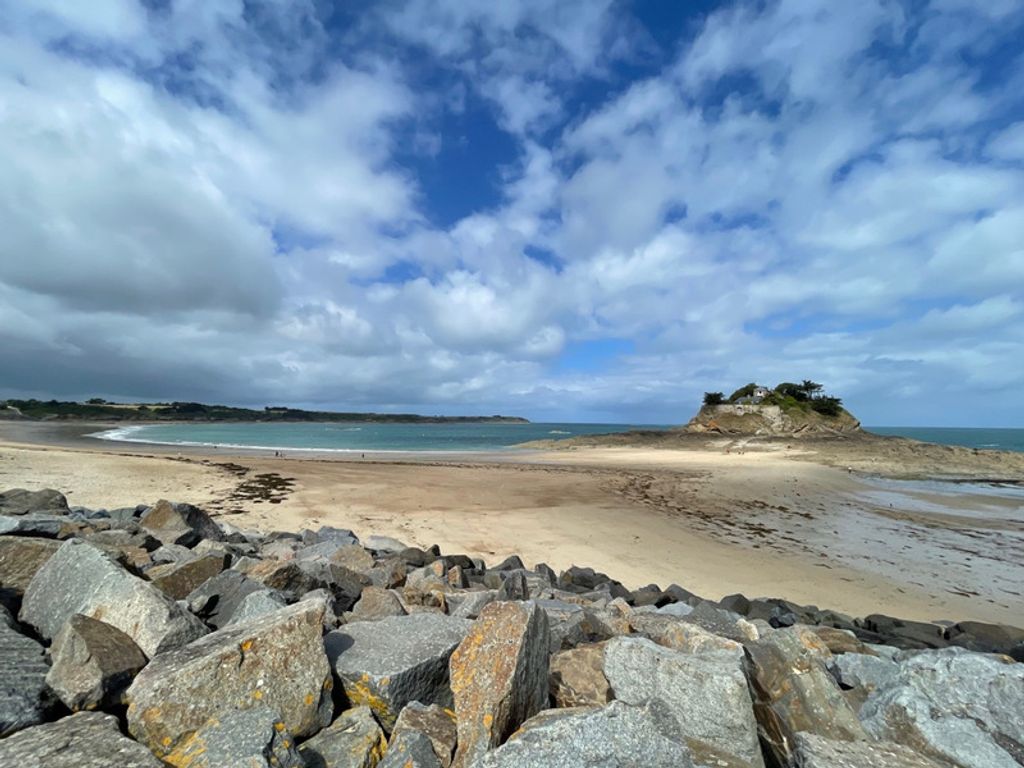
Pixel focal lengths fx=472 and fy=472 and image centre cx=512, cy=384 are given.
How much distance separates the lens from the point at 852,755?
8.01 feet

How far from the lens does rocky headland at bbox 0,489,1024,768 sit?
2250 millimetres

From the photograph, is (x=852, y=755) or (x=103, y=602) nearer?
(x=852, y=755)

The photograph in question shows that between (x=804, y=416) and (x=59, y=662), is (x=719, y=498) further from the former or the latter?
(x=804, y=416)

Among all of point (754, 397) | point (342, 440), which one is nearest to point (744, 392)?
point (754, 397)

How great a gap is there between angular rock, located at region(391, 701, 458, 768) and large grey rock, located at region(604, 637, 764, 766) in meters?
1.14

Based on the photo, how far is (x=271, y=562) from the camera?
5.59 metres

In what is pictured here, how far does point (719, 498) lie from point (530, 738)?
69.4ft

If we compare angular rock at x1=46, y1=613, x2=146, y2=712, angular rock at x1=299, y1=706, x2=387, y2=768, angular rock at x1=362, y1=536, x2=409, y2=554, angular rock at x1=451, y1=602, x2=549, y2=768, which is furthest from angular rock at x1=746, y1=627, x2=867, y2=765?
angular rock at x1=362, y1=536, x2=409, y2=554

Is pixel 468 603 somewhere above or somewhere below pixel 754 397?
below

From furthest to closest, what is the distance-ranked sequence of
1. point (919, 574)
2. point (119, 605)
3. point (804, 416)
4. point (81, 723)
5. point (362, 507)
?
point (804, 416)
point (362, 507)
point (919, 574)
point (119, 605)
point (81, 723)

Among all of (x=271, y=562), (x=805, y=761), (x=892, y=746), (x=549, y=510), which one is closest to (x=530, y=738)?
(x=805, y=761)

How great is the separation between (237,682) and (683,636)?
3.39 meters

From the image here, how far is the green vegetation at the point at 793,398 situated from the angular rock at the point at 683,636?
76951 millimetres

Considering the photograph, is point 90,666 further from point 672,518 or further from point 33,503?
point 672,518
